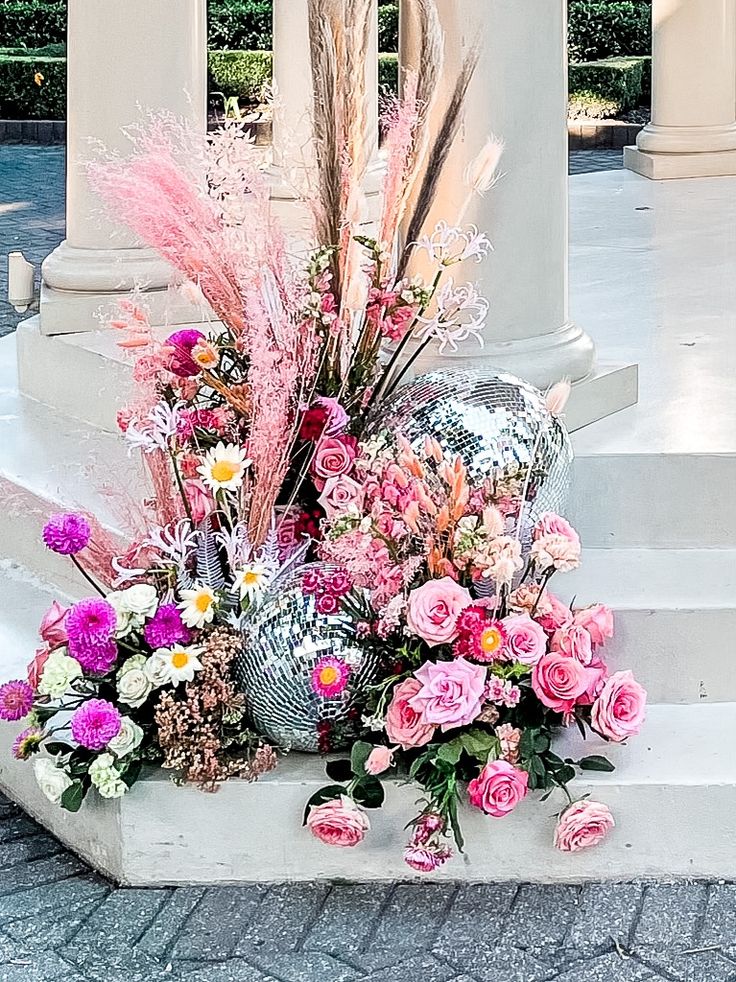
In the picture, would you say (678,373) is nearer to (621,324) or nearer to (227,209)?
(621,324)

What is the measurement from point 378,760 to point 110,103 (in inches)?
121

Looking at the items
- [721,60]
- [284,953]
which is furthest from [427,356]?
[721,60]

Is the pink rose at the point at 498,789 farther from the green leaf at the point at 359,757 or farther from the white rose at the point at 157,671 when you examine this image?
the white rose at the point at 157,671

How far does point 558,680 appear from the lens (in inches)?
138

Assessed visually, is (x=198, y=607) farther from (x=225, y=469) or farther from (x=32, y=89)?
(x=32, y=89)

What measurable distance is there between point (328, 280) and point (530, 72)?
959 mm

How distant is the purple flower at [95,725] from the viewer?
3.53 m

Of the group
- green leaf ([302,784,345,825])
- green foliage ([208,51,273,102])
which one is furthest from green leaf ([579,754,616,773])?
green foliage ([208,51,273,102])

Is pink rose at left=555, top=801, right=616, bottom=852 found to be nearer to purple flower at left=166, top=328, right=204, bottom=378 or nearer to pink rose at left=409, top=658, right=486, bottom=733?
pink rose at left=409, top=658, right=486, bottom=733

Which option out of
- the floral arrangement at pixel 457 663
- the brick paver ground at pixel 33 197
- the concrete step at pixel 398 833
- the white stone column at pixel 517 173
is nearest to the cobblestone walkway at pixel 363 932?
the concrete step at pixel 398 833

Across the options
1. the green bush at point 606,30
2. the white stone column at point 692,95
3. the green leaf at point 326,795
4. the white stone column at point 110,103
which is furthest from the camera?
the green bush at point 606,30

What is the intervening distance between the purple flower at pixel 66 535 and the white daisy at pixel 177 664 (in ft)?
1.00

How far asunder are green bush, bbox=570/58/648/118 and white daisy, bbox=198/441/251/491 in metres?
15.6

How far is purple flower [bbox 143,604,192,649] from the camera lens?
3605 millimetres
